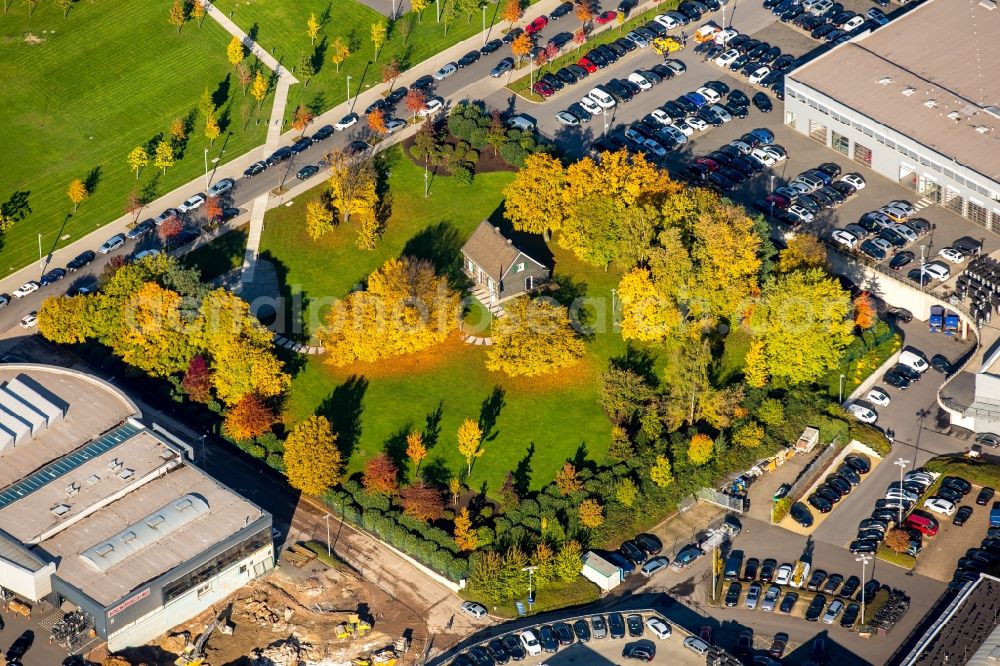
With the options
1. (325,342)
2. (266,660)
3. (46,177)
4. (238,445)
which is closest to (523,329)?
(325,342)

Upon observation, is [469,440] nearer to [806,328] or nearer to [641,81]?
[806,328]

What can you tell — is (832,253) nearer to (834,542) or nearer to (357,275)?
(834,542)

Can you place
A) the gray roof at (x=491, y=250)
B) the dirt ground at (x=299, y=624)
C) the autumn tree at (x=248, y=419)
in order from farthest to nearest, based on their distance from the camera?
the gray roof at (x=491, y=250) → the autumn tree at (x=248, y=419) → the dirt ground at (x=299, y=624)

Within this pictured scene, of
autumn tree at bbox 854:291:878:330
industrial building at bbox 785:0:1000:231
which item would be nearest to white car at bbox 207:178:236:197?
industrial building at bbox 785:0:1000:231

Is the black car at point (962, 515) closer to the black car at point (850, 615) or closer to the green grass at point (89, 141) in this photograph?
the black car at point (850, 615)

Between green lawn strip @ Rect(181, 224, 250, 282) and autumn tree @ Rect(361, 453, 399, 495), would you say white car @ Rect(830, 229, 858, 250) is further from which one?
green lawn strip @ Rect(181, 224, 250, 282)

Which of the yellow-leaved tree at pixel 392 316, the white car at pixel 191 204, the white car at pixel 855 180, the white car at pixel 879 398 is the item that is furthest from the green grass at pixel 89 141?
the white car at pixel 879 398
